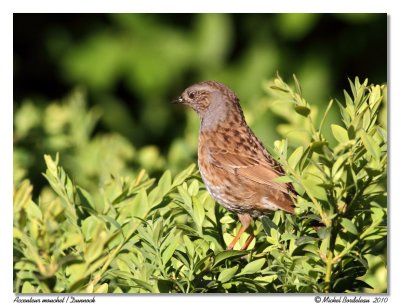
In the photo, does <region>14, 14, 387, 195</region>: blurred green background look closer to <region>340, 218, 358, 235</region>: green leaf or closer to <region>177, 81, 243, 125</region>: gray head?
<region>177, 81, 243, 125</region>: gray head

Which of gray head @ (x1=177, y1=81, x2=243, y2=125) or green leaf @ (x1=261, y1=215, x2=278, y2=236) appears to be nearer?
green leaf @ (x1=261, y1=215, x2=278, y2=236)

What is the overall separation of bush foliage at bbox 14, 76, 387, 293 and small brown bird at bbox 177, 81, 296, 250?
28cm

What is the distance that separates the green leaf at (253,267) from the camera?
2.60 m

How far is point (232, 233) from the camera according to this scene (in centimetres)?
299

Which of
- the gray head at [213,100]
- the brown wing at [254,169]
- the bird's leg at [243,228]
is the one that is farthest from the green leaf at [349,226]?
the gray head at [213,100]

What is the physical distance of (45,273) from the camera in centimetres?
227

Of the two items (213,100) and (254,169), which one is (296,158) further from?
(213,100)

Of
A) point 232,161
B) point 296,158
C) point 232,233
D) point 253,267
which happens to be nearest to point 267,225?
point 253,267

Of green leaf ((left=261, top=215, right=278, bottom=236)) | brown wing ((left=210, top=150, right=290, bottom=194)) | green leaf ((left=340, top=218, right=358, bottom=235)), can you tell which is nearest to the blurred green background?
brown wing ((left=210, top=150, right=290, bottom=194))

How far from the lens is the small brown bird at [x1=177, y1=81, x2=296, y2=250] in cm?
336

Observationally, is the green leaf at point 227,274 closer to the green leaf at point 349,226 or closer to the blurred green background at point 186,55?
the green leaf at point 349,226

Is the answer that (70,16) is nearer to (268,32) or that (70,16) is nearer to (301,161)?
(268,32)

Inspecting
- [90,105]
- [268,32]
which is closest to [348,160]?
[268,32]
